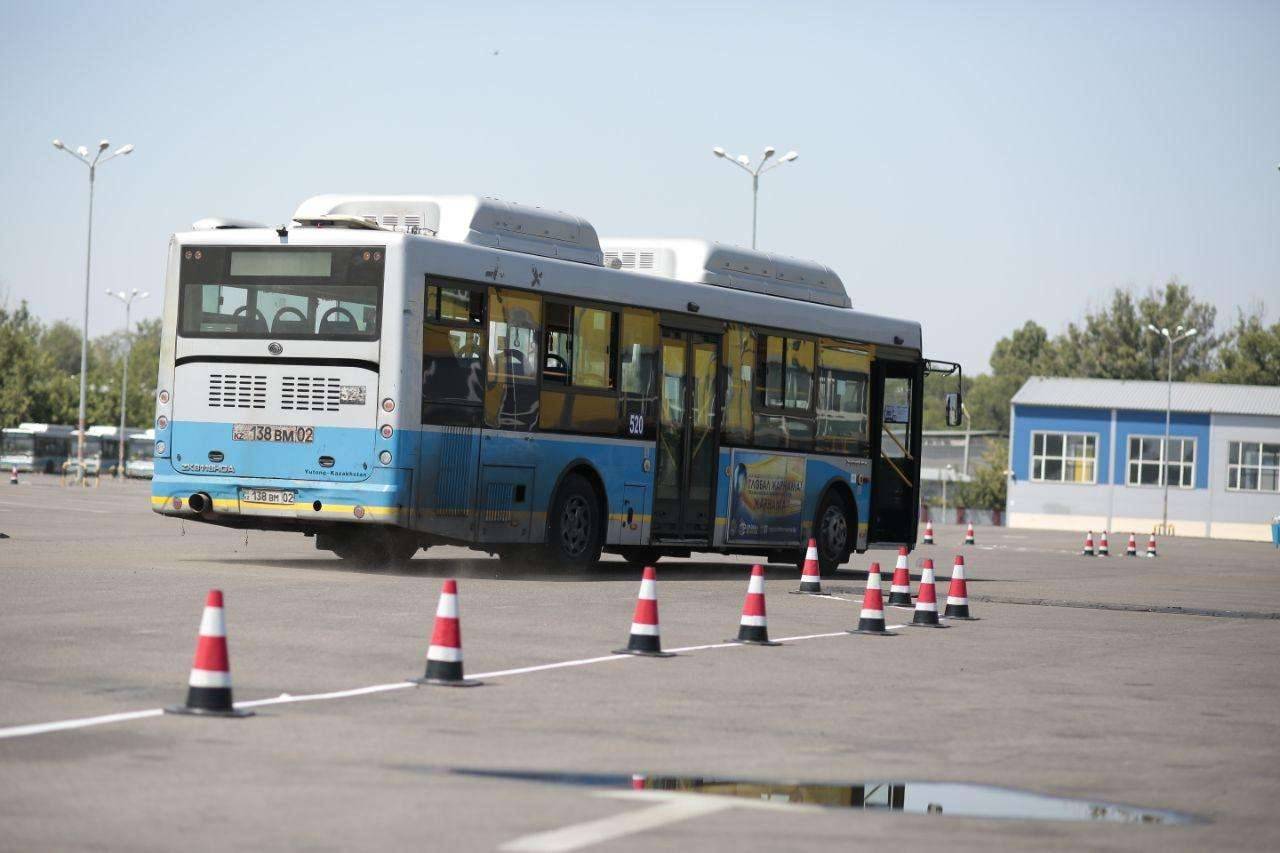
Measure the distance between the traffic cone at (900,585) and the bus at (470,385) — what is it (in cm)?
407

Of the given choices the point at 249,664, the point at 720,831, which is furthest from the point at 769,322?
the point at 720,831

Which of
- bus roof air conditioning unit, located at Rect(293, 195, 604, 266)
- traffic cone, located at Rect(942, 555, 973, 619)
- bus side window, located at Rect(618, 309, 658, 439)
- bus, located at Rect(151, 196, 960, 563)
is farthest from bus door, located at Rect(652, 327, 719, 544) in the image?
traffic cone, located at Rect(942, 555, 973, 619)

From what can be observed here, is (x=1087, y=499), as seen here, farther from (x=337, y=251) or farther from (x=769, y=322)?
(x=337, y=251)

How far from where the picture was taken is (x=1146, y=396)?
9988 cm

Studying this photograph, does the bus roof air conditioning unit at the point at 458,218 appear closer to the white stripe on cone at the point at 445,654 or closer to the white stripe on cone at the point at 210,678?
the white stripe on cone at the point at 445,654

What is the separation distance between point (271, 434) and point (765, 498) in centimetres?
760

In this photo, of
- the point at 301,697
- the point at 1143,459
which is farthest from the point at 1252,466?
the point at 301,697

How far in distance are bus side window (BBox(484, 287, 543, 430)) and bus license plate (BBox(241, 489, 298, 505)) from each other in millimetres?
2288

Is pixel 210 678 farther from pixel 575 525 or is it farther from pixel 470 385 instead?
pixel 575 525

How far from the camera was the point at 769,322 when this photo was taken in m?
26.2

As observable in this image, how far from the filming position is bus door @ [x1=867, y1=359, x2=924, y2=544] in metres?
28.7

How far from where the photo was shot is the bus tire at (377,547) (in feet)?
71.2

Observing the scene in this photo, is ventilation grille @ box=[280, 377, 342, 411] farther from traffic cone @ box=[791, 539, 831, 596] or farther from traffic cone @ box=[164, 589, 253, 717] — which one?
traffic cone @ box=[164, 589, 253, 717]

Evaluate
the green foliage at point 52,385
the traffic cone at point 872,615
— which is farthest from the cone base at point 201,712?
the green foliage at point 52,385
